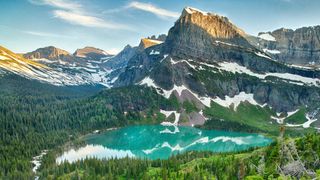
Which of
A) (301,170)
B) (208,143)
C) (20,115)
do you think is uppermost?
(301,170)

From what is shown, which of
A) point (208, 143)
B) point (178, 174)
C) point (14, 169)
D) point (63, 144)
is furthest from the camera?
point (208, 143)

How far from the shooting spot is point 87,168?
366 feet

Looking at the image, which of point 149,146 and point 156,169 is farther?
point 149,146

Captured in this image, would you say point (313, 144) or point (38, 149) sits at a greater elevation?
point (313, 144)

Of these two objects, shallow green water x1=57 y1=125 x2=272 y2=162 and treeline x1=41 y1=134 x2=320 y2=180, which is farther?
shallow green water x1=57 y1=125 x2=272 y2=162

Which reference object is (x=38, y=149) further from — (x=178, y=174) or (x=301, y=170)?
(x=301, y=170)

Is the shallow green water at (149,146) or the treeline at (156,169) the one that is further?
the shallow green water at (149,146)

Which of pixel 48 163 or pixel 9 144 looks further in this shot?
pixel 9 144

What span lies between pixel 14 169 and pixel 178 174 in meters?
58.4

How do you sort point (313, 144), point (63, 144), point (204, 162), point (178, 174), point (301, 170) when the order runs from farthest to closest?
point (63, 144), point (204, 162), point (178, 174), point (313, 144), point (301, 170)

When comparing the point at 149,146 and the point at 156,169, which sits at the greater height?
the point at 156,169

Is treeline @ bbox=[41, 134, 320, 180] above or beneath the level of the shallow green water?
above

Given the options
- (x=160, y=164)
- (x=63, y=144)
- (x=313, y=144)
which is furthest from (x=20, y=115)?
(x=313, y=144)

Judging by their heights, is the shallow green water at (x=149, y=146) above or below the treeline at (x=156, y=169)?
below
